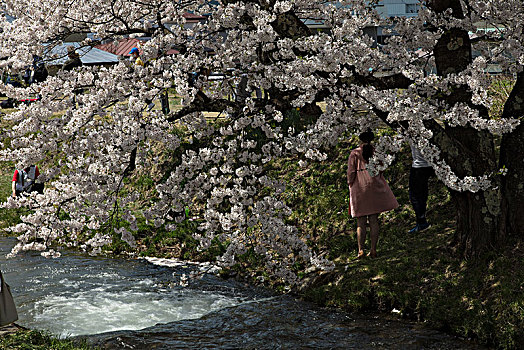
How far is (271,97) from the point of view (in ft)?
23.8

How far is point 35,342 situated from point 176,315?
92.4 inches

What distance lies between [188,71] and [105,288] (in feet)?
14.8

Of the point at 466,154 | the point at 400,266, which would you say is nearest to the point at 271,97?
the point at 466,154

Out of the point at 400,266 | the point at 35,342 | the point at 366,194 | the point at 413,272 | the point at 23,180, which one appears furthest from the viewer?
the point at 23,180

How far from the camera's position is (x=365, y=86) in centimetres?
630

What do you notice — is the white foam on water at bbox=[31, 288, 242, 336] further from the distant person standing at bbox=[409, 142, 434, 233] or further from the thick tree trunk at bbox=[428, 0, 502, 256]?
the thick tree trunk at bbox=[428, 0, 502, 256]

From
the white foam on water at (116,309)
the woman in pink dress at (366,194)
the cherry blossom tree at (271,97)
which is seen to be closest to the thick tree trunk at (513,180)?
the cherry blossom tree at (271,97)

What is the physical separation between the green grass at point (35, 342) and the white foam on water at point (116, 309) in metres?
0.78

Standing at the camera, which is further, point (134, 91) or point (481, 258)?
point (481, 258)

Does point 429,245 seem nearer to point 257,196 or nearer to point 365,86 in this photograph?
point 365,86

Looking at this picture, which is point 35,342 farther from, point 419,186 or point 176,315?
point 419,186

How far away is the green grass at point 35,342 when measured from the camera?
585 cm

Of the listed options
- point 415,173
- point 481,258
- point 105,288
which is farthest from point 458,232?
point 105,288

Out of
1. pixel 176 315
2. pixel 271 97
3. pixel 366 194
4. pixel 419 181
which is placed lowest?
pixel 176 315
